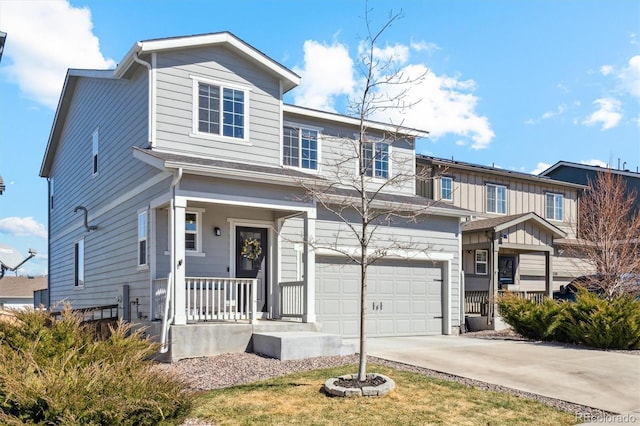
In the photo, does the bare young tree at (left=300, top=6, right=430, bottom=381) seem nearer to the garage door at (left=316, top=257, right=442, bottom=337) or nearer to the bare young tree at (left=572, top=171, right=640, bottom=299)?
the garage door at (left=316, top=257, right=442, bottom=337)

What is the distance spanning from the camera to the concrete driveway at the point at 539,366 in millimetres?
7636

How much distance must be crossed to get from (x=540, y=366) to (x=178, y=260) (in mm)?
6702

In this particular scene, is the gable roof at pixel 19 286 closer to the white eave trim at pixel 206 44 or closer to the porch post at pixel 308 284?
the white eave trim at pixel 206 44

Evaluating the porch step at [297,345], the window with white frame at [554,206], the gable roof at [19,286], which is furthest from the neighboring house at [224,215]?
the gable roof at [19,286]

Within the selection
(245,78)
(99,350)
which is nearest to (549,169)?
(245,78)

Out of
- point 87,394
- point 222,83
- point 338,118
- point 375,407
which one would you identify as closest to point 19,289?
point 338,118

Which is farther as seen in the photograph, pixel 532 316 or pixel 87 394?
pixel 532 316

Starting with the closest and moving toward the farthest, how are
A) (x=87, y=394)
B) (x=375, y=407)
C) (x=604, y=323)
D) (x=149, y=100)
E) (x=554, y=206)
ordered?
1. (x=87, y=394)
2. (x=375, y=407)
3. (x=604, y=323)
4. (x=149, y=100)
5. (x=554, y=206)

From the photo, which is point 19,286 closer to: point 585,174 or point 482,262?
point 482,262

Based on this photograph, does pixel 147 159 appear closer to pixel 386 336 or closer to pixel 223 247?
pixel 223 247

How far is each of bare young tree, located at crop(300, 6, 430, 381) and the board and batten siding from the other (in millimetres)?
1877

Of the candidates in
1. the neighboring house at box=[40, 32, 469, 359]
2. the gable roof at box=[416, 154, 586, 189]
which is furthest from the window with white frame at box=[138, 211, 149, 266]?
the gable roof at box=[416, 154, 586, 189]

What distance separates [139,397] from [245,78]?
10024 millimetres

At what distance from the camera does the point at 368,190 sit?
15.5 metres
